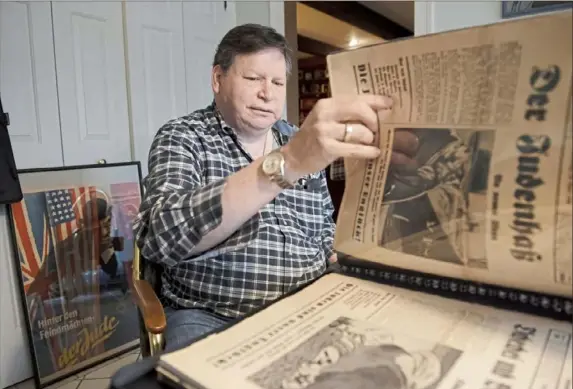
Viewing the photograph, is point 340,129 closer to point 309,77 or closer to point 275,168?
point 275,168

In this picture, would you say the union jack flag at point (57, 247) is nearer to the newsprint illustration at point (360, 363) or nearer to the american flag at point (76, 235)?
the american flag at point (76, 235)

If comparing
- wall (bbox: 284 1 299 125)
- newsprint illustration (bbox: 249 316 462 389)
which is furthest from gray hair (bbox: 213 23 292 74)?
wall (bbox: 284 1 299 125)

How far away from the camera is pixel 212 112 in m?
1.10

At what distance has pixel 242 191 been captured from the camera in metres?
0.64

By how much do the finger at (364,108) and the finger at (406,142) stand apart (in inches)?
1.0

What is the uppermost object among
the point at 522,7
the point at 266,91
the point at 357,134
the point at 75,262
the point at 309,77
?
the point at 309,77

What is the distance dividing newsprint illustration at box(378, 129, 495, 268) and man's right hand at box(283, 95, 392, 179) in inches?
1.6

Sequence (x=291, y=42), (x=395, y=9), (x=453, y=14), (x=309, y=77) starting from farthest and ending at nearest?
(x=309, y=77) < (x=395, y=9) < (x=291, y=42) < (x=453, y=14)

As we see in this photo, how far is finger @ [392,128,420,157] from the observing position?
467mm

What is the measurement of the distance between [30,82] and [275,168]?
62.3 inches

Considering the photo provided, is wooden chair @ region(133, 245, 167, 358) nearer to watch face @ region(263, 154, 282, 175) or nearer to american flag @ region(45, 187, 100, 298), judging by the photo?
watch face @ region(263, 154, 282, 175)

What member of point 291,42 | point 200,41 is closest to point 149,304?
point 200,41

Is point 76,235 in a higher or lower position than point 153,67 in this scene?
lower

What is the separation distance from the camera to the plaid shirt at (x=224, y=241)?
798mm
